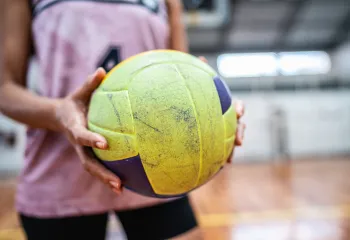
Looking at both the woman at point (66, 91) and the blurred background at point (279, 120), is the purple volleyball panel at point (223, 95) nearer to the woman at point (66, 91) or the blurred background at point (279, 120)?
the woman at point (66, 91)

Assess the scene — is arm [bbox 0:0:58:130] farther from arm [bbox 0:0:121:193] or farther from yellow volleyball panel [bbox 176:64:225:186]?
yellow volleyball panel [bbox 176:64:225:186]

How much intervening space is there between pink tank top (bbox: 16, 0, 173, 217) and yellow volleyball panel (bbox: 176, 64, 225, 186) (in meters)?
0.18

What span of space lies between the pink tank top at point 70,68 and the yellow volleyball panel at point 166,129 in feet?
0.54

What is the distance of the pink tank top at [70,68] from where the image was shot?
55 centimetres

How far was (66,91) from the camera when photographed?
22.2 inches

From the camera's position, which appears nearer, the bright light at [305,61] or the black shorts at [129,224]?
the black shorts at [129,224]

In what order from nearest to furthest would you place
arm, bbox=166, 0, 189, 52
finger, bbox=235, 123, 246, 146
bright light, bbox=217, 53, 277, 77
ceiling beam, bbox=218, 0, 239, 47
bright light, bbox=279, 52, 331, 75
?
finger, bbox=235, 123, 246, 146, arm, bbox=166, 0, 189, 52, ceiling beam, bbox=218, 0, 239, 47, bright light, bbox=217, 53, 277, 77, bright light, bbox=279, 52, 331, 75

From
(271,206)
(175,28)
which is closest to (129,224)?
(175,28)

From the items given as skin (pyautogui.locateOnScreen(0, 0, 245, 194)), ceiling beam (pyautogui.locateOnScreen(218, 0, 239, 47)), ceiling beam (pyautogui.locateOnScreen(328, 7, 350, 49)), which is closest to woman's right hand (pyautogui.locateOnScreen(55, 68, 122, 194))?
skin (pyautogui.locateOnScreen(0, 0, 245, 194))

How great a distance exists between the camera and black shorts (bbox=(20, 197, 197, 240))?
0.56 m

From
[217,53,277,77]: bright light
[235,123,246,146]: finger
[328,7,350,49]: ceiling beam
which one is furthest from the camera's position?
[217,53,277,77]: bright light

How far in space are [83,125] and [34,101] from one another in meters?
0.13

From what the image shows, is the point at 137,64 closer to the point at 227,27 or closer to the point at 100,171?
the point at 100,171

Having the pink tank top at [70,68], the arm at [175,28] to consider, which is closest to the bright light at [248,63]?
the arm at [175,28]
